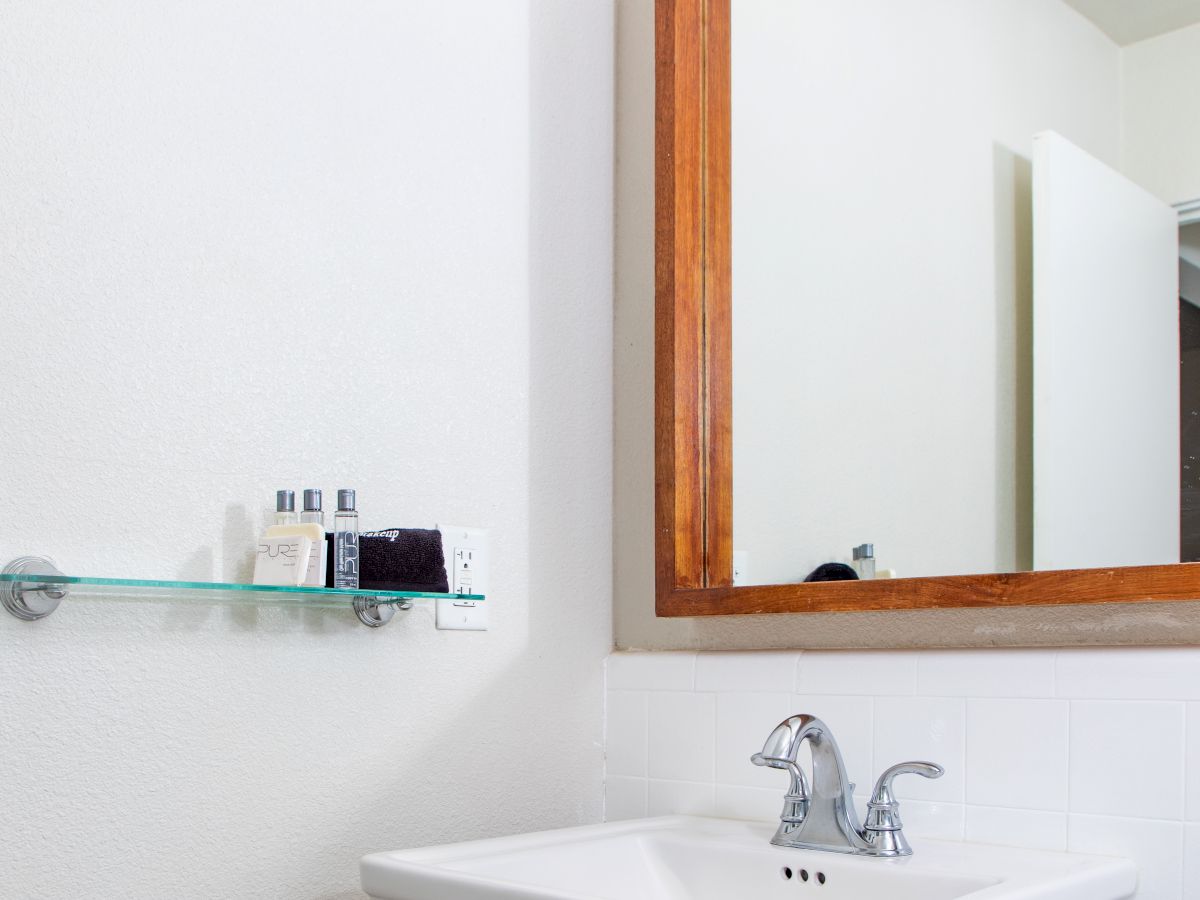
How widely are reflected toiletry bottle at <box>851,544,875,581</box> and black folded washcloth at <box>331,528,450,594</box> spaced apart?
17.7 inches

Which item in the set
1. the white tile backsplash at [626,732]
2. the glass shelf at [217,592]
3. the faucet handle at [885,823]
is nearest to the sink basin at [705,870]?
the faucet handle at [885,823]

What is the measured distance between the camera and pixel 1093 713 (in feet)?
3.72

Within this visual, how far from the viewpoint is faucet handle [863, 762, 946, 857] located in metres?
1.17

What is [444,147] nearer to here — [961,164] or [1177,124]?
[961,164]

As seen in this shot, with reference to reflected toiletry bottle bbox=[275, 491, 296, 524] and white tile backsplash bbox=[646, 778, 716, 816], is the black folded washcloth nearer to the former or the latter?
reflected toiletry bottle bbox=[275, 491, 296, 524]

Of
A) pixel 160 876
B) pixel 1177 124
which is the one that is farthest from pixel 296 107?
pixel 1177 124

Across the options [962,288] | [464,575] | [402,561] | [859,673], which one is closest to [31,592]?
[402,561]

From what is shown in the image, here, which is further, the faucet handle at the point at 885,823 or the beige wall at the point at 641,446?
the beige wall at the point at 641,446

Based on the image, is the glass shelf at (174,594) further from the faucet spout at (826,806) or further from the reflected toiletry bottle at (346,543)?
the faucet spout at (826,806)

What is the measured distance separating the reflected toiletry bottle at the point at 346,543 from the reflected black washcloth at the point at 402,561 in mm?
18

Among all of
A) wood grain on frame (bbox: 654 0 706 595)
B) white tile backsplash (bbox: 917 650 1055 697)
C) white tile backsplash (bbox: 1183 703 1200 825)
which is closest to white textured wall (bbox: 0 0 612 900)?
wood grain on frame (bbox: 654 0 706 595)

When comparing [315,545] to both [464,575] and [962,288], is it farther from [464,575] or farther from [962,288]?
[962,288]

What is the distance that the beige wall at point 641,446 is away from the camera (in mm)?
1375

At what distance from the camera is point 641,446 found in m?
1.60
